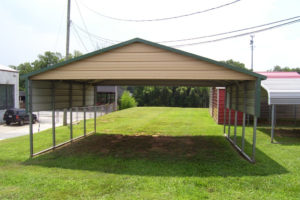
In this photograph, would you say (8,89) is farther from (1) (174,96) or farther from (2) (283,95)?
(1) (174,96)

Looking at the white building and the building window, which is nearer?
the white building

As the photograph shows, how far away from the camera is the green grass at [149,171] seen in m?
4.54

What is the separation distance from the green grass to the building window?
1112 cm

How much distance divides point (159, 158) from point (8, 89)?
659 inches

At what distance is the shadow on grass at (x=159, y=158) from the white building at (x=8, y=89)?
12260 millimetres

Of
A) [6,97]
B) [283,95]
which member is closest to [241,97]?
[283,95]

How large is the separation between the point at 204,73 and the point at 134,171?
10.4 feet

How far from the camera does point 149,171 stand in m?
5.76

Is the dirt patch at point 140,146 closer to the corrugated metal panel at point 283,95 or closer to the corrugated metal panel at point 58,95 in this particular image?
the corrugated metal panel at point 58,95

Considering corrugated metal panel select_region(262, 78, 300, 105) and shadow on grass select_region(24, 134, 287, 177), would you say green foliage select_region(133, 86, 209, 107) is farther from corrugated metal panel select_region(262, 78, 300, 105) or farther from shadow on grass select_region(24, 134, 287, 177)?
shadow on grass select_region(24, 134, 287, 177)

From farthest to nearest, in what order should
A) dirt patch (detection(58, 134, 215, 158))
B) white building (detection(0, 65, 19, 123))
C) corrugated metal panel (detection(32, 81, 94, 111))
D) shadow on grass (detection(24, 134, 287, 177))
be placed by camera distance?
white building (detection(0, 65, 19, 123))
dirt patch (detection(58, 134, 215, 158))
corrugated metal panel (detection(32, 81, 94, 111))
shadow on grass (detection(24, 134, 287, 177))

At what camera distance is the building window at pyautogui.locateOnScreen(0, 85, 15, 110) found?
59.3 ft

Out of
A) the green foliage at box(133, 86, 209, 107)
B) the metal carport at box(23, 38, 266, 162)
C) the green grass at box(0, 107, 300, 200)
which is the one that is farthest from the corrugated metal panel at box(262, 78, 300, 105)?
the green foliage at box(133, 86, 209, 107)

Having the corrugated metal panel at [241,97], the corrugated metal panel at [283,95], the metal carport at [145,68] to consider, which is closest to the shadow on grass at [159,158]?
the metal carport at [145,68]
